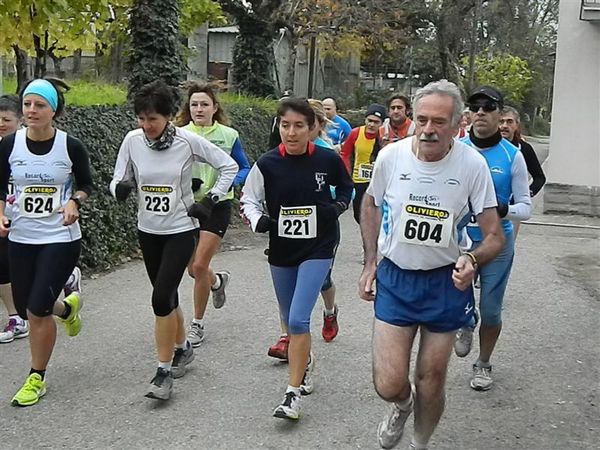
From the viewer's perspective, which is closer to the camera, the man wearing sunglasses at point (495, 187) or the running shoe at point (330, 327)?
the man wearing sunglasses at point (495, 187)

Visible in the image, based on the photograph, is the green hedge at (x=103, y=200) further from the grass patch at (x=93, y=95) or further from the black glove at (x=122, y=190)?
the black glove at (x=122, y=190)

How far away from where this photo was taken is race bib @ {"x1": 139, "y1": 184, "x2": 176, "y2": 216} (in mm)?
5363

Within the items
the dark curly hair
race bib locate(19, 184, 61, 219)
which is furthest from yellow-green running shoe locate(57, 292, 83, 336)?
the dark curly hair

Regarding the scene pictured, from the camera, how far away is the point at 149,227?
5410mm

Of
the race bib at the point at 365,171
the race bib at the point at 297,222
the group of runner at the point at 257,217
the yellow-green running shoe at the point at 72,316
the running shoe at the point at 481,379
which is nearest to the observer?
the group of runner at the point at 257,217

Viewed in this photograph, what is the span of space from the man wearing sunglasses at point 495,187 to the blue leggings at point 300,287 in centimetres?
106

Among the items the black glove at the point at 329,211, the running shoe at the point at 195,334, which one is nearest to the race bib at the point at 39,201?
the black glove at the point at 329,211

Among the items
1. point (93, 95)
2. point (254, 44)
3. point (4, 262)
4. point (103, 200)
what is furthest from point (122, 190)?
point (254, 44)

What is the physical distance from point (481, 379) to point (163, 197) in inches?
95.3

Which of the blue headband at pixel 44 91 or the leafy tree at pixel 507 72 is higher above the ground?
the leafy tree at pixel 507 72

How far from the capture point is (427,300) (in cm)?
412

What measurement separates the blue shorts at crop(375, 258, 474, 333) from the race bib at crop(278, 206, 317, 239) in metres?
1.07

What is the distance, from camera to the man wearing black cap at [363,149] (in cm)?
975

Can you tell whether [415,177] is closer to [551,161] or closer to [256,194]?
[256,194]
